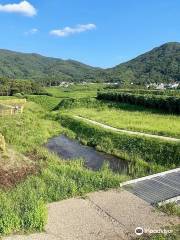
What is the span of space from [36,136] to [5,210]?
72.2ft

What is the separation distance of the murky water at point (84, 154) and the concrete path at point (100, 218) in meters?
7.43

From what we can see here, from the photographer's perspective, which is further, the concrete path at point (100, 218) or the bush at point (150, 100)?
the bush at point (150, 100)

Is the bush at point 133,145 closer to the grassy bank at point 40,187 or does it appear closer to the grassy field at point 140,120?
the grassy field at point 140,120

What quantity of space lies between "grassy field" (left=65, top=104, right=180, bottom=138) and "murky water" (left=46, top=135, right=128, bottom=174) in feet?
16.0

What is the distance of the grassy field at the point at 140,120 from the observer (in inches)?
1275

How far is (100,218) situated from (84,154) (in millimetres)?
15510

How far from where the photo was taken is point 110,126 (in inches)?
1503

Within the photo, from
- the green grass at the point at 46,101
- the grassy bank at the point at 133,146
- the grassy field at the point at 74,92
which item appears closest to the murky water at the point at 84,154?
the grassy bank at the point at 133,146

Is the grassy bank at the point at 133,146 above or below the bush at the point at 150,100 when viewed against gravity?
below

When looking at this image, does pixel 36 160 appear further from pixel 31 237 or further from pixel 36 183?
pixel 31 237

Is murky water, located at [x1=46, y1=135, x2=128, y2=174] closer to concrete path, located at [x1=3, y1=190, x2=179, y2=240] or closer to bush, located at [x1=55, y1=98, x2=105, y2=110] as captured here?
concrete path, located at [x1=3, y1=190, x2=179, y2=240]

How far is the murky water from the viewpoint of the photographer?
26.4 meters

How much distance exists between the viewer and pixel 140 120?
3959cm

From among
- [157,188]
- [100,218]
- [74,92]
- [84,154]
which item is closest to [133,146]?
[84,154]
